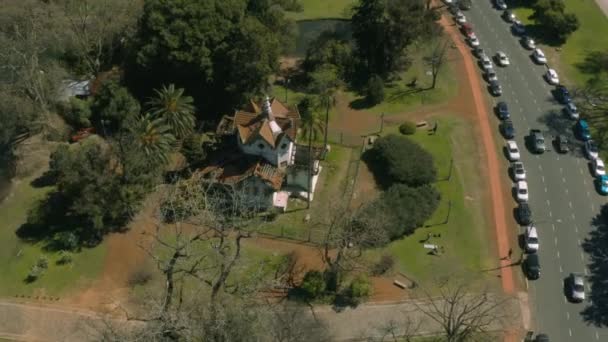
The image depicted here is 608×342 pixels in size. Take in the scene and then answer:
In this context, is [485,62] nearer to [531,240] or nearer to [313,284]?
[531,240]

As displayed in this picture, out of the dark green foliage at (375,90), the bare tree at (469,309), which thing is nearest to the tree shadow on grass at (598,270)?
the bare tree at (469,309)

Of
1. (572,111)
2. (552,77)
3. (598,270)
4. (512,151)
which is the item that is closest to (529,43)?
(552,77)

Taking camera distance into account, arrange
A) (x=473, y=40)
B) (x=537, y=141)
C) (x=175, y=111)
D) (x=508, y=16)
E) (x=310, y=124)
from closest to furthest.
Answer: (x=310, y=124) → (x=175, y=111) → (x=537, y=141) → (x=473, y=40) → (x=508, y=16)

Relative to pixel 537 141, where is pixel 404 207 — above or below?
below

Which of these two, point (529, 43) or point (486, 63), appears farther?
point (529, 43)

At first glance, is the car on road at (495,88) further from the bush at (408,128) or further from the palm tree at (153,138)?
the palm tree at (153,138)

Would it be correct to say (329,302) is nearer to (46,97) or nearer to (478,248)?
(478,248)

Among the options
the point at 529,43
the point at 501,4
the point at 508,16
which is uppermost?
the point at 501,4
